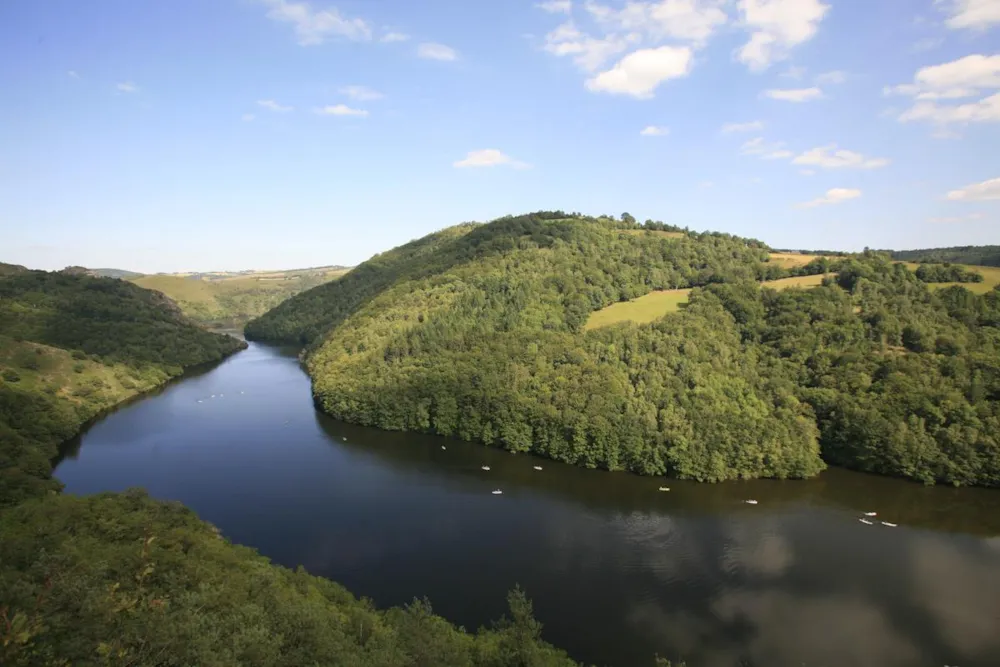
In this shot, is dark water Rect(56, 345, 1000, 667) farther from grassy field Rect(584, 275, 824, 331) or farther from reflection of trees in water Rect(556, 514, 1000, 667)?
grassy field Rect(584, 275, 824, 331)

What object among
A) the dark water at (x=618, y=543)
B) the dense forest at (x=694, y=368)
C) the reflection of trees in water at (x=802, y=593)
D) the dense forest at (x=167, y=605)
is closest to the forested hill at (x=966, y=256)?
the dense forest at (x=694, y=368)

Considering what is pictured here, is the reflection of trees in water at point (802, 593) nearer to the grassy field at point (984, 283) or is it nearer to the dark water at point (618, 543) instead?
the dark water at point (618, 543)

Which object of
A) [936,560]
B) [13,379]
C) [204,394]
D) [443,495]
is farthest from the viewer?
[204,394]

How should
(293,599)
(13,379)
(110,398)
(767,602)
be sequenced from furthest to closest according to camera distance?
1. (110,398)
2. (13,379)
3. (767,602)
4. (293,599)

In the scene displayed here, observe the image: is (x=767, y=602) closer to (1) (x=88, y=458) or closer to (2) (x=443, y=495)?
(2) (x=443, y=495)

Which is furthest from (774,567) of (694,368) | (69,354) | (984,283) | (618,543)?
(69,354)

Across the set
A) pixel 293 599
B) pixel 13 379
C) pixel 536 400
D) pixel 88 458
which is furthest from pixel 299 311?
pixel 293 599

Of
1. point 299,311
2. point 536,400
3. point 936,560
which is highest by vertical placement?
point 299,311

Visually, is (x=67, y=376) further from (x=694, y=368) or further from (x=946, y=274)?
(x=946, y=274)
